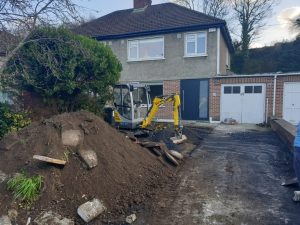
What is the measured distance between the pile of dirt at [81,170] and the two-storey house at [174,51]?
961 cm

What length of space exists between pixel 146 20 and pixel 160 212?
1519cm

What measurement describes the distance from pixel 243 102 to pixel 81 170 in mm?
11829

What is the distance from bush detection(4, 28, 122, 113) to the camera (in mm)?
8320

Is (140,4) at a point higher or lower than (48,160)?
higher

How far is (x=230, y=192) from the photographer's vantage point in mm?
5543

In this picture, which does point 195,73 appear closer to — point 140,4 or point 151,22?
point 151,22

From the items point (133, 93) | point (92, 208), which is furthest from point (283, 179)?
point (133, 93)

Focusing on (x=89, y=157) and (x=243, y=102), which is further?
(x=243, y=102)

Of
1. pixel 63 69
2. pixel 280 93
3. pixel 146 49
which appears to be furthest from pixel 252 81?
pixel 63 69

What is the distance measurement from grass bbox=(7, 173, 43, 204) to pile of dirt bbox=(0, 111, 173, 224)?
99 mm

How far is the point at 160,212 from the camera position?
4.68 m

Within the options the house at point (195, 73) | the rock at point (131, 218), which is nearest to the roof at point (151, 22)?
the house at point (195, 73)

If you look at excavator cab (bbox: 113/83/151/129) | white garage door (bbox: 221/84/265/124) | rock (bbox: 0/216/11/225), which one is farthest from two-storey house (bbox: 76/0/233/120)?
rock (bbox: 0/216/11/225)

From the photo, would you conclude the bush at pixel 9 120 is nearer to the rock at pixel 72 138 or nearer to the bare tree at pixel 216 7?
the rock at pixel 72 138
